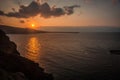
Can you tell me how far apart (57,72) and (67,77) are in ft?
27.1

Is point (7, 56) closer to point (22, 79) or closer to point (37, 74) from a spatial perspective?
point (37, 74)

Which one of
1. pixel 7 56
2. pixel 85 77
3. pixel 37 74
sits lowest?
pixel 85 77

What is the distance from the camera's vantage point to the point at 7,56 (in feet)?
181

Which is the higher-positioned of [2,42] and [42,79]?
[2,42]

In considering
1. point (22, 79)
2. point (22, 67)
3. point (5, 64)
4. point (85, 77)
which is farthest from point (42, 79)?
point (85, 77)

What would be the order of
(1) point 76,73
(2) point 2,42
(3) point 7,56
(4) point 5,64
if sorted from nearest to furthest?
(4) point 5,64 < (3) point 7,56 < (2) point 2,42 < (1) point 76,73

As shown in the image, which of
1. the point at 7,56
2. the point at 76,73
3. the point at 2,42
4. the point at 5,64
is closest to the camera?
the point at 5,64

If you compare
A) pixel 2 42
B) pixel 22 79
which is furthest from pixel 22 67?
pixel 2 42

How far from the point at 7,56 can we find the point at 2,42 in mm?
14504

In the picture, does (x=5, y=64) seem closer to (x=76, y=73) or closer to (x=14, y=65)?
(x=14, y=65)

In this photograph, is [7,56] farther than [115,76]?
No

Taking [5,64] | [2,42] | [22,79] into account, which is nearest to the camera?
[22,79]

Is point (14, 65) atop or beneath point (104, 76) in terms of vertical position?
atop

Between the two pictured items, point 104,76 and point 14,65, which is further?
point 104,76
